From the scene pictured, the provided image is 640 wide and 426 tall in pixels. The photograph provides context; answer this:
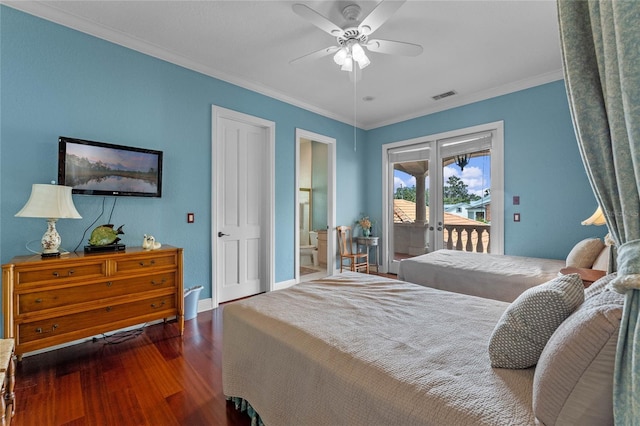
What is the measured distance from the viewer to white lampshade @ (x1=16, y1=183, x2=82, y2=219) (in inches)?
77.7

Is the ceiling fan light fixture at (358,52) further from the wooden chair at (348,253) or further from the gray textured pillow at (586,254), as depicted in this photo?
the wooden chair at (348,253)

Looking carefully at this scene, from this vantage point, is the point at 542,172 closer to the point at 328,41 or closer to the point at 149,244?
the point at 328,41

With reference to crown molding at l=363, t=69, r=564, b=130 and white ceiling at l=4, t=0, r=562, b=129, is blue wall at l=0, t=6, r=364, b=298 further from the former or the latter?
crown molding at l=363, t=69, r=564, b=130

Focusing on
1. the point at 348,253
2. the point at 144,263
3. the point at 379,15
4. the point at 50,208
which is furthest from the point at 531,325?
the point at 348,253

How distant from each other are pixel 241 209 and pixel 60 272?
196 cm

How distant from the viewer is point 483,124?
3971 mm

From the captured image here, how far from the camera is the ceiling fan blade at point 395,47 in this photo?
225 centimetres

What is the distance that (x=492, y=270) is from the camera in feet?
9.06

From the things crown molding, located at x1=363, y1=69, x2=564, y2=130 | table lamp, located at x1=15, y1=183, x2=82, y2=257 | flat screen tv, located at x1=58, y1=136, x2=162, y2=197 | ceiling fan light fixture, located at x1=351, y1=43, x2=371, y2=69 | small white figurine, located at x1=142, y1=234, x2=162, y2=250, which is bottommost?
small white figurine, located at x1=142, y1=234, x2=162, y2=250

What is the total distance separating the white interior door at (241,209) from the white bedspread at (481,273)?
197 centimetres

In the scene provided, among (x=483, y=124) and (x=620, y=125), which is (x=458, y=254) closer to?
(x=483, y=124)

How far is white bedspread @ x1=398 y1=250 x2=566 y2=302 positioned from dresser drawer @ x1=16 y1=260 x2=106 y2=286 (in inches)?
115

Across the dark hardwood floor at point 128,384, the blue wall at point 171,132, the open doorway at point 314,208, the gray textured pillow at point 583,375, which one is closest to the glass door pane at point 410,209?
the blue wall at point 171,132

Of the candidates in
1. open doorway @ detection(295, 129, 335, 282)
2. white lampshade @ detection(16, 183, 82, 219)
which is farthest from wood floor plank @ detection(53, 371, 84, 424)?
open doorway @ detection(295, 129, 335, 282)
